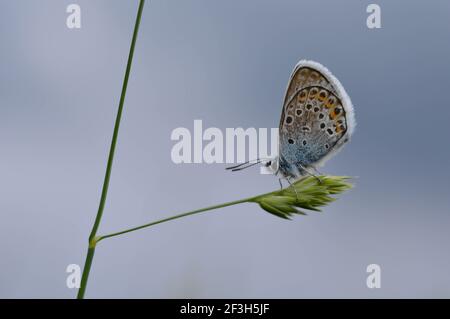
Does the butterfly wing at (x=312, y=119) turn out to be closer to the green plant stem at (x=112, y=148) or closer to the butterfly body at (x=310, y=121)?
the butterfly body at (x=310, y=121)

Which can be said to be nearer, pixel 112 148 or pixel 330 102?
pixel 112 148

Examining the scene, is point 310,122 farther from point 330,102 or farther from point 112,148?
point 112,148

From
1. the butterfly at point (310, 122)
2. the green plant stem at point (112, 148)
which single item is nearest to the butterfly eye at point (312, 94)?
the butterfly at point (310, 122)

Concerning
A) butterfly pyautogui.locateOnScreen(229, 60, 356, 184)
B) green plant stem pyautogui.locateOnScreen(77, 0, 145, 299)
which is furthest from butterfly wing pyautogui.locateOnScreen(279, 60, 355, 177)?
green plant stem pyautogui.locateOnScreen(77, 0, 145, 299)

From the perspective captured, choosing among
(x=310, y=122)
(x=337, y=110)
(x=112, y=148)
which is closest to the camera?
(x=112, y=148)

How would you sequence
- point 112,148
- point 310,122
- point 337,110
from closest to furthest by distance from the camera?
1. point 112,148
2. point 337,110
3. point 310,122

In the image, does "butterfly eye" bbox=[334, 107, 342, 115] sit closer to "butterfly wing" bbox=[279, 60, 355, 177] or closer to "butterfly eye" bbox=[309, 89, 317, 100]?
Answer: "butterfly wing" bbox=[279, 60, 355, 177]

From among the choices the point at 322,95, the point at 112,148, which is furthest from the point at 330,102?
the point at 112,148

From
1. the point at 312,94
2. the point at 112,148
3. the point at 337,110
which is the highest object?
the point at 312,94

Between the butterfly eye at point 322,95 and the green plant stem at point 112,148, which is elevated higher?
the butterfly eye at point 322,95
